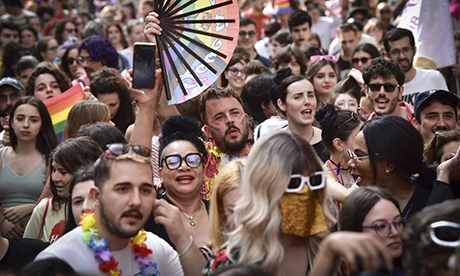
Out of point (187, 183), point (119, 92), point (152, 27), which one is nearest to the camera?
point (187, 183)

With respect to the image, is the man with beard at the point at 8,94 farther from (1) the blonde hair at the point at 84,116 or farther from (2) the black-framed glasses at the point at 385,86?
(2) the black-framed glasses at the point at 385,86

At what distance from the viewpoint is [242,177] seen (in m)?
3.24

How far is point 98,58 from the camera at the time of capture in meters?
8.07

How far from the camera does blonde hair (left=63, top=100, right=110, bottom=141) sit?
559cm

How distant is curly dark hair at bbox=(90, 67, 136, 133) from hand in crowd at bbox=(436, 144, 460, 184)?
149 inches

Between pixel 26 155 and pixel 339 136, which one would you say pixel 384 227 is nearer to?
pixel 339 136

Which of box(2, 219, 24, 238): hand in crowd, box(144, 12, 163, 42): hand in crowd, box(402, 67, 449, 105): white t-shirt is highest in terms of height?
box(144, 12, 163, 42): hand in crowd

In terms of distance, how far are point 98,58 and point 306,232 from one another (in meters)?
5.76

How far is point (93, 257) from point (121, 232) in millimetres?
199

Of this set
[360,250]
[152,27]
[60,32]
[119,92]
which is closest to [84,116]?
[119,92]

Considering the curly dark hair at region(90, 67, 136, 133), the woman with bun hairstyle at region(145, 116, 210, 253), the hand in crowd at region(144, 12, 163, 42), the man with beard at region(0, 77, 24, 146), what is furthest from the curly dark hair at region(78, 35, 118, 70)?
the woman with bun hairstyle at region(145, 116, 210, 253)

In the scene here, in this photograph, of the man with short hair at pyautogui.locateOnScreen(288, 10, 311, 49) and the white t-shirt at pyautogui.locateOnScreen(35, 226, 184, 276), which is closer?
the white t-shirt at pyautogui.locateOnScreen(35, 226, 184, 276)

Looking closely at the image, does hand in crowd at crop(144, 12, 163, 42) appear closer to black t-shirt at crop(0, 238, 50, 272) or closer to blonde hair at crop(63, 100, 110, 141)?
blonde hair at crop(63, 100, 110, 141)

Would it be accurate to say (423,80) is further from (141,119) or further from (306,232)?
(306,232)
